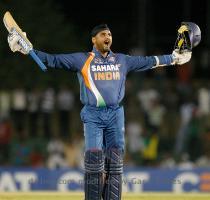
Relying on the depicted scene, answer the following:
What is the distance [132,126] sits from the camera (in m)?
18.3

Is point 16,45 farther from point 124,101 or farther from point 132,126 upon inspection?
point 124,101

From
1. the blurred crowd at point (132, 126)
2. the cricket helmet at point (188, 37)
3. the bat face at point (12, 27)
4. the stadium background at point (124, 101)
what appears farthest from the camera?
the blurred crowd at point (132, 126)

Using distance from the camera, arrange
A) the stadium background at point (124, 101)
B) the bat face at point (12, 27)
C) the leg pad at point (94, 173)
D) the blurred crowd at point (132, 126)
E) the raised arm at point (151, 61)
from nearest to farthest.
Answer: the leg pad at point (94, 173), the bat face at point (12, 27), the raised arm at point (151, 61), the stadium background at point (124, 101), the blurred crowd at point (132, 126)

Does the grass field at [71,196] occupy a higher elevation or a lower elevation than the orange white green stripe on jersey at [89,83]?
lower

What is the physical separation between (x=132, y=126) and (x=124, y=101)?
917mm

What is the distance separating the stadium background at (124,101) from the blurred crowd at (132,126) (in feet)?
0.07

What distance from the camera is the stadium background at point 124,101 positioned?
56.1ft

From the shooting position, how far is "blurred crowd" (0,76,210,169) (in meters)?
17.8

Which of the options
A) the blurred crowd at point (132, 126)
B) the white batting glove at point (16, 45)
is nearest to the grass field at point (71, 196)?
the white batting glove at point (16, 45)

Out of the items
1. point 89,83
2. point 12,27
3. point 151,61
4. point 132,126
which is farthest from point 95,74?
point 132,126

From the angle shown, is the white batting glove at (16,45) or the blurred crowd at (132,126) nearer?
the white batting glove at (16,45)

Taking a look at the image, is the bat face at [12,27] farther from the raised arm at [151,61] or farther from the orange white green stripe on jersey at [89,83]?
the raised arm at [151,61]

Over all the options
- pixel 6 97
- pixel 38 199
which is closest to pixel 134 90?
pixel 6 97

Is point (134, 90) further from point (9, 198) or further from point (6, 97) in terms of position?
point (9, 198)
